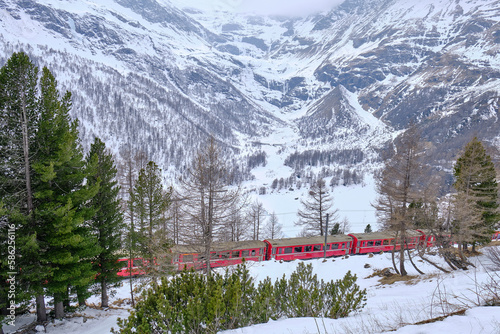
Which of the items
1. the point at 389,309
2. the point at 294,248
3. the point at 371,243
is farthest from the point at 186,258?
the point at 371,243

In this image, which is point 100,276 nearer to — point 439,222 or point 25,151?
point 25,151

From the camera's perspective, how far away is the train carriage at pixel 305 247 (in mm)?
23719

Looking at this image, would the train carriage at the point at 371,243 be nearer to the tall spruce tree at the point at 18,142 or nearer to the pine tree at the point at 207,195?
the pine tree at the point at 207,195

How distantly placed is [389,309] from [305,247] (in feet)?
60.5

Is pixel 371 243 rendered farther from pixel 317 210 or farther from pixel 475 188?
pixel 475 188

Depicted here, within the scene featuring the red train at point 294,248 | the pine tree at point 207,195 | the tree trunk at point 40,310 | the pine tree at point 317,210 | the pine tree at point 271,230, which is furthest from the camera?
the pine tree at point 271,230

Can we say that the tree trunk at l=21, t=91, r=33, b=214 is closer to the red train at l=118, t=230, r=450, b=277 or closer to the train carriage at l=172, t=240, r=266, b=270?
the red train at l=118, t=230, r=450, b=277

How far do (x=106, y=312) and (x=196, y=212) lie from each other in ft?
23.4

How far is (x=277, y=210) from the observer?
83.0 metres

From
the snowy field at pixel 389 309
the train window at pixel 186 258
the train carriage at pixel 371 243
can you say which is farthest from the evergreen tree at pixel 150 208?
the train carriage at pixel 371 243

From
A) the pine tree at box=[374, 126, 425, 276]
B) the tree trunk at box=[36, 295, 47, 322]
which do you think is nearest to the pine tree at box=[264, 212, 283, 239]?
the pine tree at box=[374, 126, 425, 276]

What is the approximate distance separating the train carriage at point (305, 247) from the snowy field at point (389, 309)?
82.0 inches

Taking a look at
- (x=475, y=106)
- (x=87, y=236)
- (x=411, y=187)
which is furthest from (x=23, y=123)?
(x=475, y=106)

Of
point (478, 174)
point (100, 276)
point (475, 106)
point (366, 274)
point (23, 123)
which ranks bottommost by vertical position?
point (366, 274)
